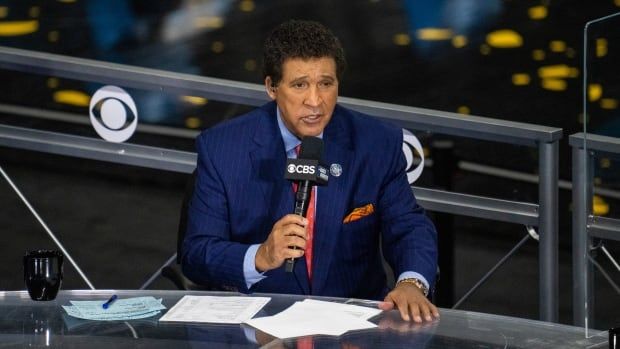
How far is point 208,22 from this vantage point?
6.88 metres

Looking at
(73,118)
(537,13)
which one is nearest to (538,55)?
(537,13)

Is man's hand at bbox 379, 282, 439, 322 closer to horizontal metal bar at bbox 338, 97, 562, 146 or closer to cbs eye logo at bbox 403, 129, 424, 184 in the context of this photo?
horizontal metal bar at bbox 338, 97, 562, 146

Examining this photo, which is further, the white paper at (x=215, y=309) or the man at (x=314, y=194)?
the man at (x=314, y=194)

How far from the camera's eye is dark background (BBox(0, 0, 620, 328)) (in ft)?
18.9

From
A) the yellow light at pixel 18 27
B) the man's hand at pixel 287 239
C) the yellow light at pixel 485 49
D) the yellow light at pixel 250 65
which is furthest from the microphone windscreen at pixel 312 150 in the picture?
the yellow light at pixel 18 27

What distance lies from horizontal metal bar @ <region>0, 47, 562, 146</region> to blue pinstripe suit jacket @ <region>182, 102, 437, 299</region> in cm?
90

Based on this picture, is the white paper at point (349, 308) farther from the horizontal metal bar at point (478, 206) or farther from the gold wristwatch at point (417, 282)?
the horizontal metal bar at point (478, 206)

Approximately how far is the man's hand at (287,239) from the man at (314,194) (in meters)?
0.20

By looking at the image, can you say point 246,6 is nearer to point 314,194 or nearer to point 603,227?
point 603,227

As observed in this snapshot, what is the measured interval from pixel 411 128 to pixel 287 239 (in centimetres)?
167

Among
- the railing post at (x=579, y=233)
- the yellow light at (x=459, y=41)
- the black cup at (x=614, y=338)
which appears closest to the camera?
the black cup at (x=614, y=338)

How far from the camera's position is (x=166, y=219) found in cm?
609

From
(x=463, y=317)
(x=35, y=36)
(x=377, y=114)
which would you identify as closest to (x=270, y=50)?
(x=463, y=317)

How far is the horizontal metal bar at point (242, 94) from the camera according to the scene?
429 cm
